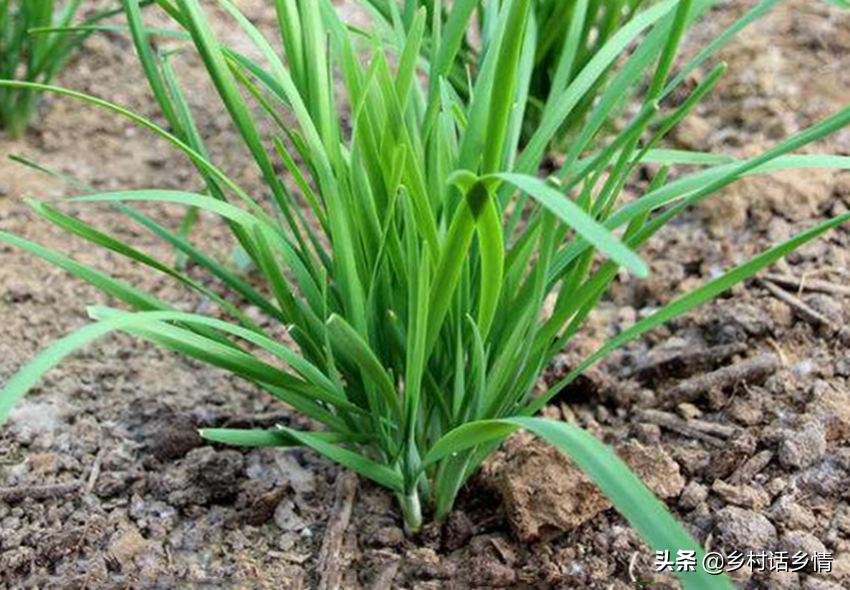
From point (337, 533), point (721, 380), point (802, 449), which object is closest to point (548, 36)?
point (721, 380)

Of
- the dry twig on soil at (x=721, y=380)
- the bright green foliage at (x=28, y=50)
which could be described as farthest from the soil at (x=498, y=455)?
the bright green foliage at (x=28, y=50)

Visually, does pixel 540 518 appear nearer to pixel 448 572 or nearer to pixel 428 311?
pixel 448 572

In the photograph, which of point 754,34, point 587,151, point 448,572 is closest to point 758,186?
point 587,151

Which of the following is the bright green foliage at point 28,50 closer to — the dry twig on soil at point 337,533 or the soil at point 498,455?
the soil at point 498,455

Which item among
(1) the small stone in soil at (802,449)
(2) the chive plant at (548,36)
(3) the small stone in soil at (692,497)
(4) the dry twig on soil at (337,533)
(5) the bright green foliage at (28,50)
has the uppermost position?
(2) the chive plant at (548,36)

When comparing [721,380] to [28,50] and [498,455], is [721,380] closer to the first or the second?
[498,455]

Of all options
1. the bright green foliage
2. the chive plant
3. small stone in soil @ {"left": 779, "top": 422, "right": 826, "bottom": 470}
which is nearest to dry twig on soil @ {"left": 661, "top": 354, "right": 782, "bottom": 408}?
small stone in soil @ {"left": 779, "top": 422, "right": 826, "bottom": 470}
